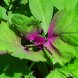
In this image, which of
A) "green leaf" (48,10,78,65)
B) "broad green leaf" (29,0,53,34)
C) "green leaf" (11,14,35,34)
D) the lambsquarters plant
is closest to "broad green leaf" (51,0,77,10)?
the lambsquarters plant

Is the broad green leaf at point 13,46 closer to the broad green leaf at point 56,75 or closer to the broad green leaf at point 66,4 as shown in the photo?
the broad green leaf at point 56,75

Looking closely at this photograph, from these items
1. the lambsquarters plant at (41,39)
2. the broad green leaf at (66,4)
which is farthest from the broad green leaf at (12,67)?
the broad green leaf at (66,4)

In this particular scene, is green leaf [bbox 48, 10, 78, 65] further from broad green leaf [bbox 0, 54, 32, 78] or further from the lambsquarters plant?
broad green leaf [bbox 0, 54, 32, 78]

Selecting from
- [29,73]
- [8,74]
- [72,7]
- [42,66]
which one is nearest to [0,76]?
[8,74]

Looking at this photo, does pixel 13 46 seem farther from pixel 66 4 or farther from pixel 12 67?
pixel 66 4

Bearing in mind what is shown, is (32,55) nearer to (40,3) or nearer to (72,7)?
(40,3)

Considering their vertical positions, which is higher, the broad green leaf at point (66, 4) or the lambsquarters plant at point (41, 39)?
the broad green leaf at point (66, 4)

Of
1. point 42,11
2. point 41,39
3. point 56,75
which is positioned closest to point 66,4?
point 42,11
